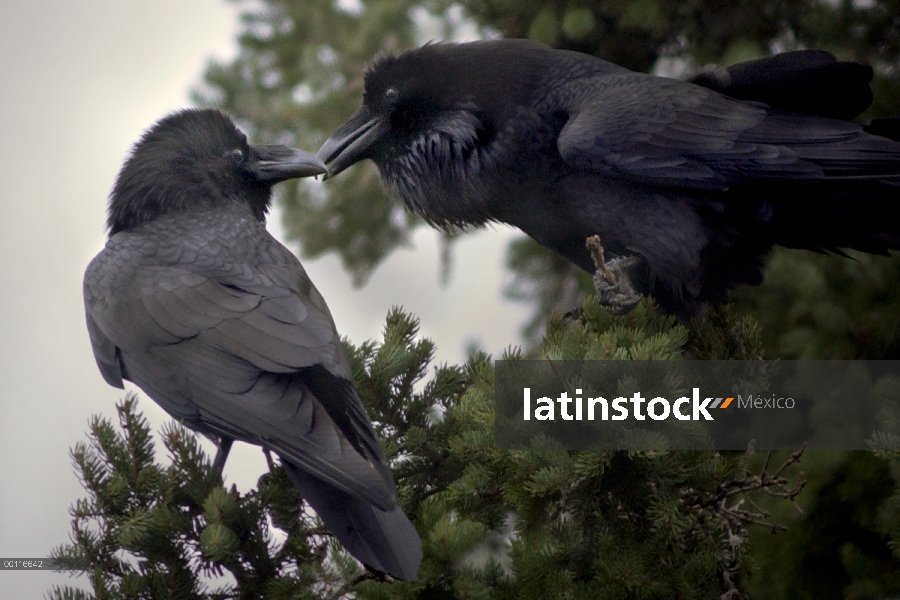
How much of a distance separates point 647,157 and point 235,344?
1308mm

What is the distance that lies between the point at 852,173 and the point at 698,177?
435mm

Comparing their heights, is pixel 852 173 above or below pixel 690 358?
above

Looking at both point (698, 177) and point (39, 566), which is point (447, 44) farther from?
point (39, 566)

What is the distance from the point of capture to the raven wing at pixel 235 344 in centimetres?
189

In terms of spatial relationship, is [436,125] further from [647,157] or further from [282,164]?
[647,157]

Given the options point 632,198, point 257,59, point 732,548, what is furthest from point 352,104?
point 732,548

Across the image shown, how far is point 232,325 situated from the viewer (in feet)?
7.12

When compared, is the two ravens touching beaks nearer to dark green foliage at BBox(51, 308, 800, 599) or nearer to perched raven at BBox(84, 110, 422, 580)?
perched raven at BBox(84, 110, 422, 580)

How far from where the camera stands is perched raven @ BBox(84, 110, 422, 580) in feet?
5.99

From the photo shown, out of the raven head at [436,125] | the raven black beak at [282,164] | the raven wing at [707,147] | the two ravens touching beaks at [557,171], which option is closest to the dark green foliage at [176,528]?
the two ravens touching beaks at [557,171]

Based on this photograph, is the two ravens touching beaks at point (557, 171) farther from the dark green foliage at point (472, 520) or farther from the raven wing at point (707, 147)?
the dark green foliage at point (472, 520)

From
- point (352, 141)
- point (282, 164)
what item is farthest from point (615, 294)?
point (282, 164)

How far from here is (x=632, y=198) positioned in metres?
2.78

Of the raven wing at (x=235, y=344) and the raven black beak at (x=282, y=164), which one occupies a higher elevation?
the raven black beak at (x=282, y=164)
